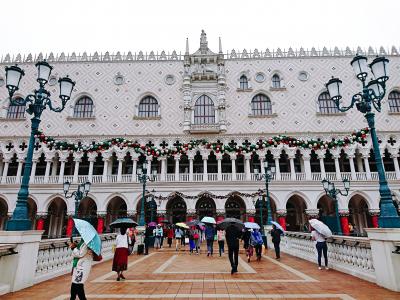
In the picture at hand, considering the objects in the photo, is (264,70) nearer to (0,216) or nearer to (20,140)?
(20,140)

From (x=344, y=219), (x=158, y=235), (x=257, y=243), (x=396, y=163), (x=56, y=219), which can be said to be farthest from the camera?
(x=56, y=219)

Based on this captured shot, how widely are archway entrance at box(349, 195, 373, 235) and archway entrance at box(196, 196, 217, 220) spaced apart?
12.5 metres

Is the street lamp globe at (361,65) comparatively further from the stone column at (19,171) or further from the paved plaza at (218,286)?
the stone column at (19,171)

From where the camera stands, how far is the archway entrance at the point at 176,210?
82.3 ft

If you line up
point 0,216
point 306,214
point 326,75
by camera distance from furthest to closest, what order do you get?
point 326,75 < point 0,216 < point 306,214

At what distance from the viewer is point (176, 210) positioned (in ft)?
82.4

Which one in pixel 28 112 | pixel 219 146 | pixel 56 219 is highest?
pixel 219 146

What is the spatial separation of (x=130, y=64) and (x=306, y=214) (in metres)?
22.5

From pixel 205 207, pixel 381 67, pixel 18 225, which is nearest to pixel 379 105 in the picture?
pixel 381 67

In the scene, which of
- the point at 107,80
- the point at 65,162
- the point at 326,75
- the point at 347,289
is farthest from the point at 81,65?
the point at 347,289

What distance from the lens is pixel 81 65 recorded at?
29.1 meters

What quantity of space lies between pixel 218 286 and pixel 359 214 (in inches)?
924

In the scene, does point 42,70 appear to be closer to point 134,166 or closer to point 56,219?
point 134,166

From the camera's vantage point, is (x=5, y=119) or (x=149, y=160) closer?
(x=149, y=160)
